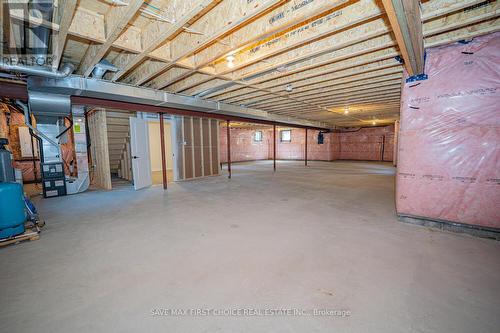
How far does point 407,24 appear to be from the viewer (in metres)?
1.69

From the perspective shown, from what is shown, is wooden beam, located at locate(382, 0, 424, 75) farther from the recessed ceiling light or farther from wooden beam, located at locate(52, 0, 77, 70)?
wooden beam, located at locate(52, 0, 77, 70)

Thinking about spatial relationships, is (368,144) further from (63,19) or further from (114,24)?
(63,19)

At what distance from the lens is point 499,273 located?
1.87 m

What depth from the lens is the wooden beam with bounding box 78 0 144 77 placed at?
1920 mm

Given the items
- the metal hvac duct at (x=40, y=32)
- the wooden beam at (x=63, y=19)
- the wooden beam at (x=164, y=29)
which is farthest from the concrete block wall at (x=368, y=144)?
the metal hvac duct at (x=40, y=32)

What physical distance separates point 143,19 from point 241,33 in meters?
1.25

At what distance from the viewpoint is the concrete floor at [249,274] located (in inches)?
54.6

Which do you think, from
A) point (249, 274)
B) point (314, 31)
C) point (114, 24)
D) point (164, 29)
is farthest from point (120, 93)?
point (249, 274)

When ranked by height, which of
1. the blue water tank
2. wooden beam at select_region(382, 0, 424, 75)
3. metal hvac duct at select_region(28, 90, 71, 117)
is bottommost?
the blue water tank

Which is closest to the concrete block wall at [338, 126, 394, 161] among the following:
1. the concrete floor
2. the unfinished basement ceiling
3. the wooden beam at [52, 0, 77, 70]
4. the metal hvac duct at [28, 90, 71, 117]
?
the unfinished basement ceiling

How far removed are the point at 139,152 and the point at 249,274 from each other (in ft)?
16.4

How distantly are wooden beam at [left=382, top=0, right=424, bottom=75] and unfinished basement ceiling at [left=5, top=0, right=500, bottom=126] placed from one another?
11.3 inches

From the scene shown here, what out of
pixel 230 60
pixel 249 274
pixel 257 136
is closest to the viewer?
pixel 249 274

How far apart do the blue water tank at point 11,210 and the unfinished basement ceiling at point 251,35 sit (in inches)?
74.7
